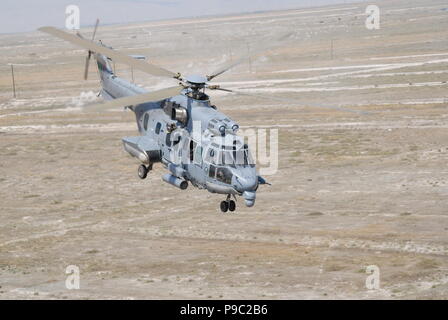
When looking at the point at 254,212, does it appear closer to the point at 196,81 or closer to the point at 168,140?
the point at 168,140

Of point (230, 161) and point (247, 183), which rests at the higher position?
point (230, 161)

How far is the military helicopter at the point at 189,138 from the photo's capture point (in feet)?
87.3

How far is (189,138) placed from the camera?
28812 millimetres

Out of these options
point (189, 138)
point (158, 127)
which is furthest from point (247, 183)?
point (158, 127)

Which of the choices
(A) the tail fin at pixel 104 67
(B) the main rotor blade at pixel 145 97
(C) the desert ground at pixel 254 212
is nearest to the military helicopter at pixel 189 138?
(B) the main rotor blade at pixel 145 97

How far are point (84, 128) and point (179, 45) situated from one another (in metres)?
110

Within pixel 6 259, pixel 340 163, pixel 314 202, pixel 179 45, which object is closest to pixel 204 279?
pixel 6 259

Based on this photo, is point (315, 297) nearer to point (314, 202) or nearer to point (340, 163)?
point (314, 202)

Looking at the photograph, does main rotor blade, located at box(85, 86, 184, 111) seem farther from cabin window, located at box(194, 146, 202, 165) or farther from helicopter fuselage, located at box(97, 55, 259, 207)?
cabin window, located at box(194, 146, 202, 165)

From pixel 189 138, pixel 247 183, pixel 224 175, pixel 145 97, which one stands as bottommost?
pixel 247 183

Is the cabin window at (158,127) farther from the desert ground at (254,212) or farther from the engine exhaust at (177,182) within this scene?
the desert ground at (254,212)

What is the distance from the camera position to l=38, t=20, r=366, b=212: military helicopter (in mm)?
26609

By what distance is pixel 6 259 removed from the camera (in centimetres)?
3747

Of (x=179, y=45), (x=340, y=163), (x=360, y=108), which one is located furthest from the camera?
(x=179, y=45)
